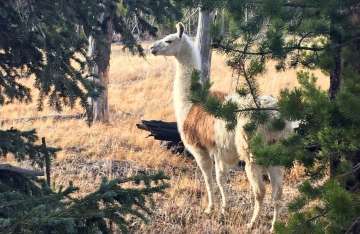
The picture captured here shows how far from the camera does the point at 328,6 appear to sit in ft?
13.5

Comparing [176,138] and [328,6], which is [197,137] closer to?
[176,138]

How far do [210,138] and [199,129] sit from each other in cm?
26

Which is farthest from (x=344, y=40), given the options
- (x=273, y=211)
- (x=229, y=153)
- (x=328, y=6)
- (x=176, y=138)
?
(x=176, y=138)

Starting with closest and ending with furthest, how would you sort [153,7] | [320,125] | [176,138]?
[320,125] → [153,7] → [176,138]

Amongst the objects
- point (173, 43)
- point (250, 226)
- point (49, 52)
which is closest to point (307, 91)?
point (49, 52)

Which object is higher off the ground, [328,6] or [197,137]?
[328,6]

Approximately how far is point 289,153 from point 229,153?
156 inches

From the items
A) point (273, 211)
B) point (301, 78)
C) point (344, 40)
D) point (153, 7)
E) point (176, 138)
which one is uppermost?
point (153, 7)

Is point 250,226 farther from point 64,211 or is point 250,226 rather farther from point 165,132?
point 64,211

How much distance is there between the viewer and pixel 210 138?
8148mm

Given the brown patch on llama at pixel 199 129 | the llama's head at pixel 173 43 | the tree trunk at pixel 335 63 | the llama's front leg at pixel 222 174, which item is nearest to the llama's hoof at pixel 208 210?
the llama's front leg at pixel 222 174

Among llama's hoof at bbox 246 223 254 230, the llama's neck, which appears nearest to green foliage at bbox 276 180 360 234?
llama's hoof at bbox 246 223 254 230

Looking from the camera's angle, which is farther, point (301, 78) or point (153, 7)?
point (153, 7)

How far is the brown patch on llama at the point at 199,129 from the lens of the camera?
320 inches
